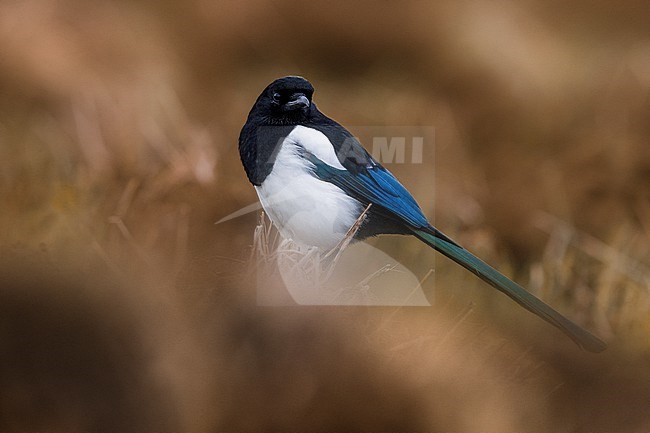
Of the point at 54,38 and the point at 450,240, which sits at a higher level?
the point at 54,38

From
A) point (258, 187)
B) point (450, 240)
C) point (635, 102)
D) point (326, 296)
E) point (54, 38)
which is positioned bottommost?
point (326, 296)

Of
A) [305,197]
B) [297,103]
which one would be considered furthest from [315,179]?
[297,103]

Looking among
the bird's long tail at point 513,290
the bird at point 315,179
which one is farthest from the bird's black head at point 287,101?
the bird's long tail at point 513,290

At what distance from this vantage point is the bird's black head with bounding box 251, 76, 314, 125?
1483 mm

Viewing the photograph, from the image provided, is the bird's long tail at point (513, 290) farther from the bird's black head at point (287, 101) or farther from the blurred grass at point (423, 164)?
the bird's black head at point (287, 101)

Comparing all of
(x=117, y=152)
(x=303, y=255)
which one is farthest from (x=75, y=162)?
(x=303, y=255)

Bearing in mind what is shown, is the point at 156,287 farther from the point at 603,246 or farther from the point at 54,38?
the point at 603,246

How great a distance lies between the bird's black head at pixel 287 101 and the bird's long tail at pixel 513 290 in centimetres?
35

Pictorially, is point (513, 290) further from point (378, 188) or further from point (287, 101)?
point (287, 101)

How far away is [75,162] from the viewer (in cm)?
151

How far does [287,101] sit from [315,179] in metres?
0.17

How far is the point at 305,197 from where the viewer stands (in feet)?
4.85

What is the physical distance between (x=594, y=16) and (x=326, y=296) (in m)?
0.78

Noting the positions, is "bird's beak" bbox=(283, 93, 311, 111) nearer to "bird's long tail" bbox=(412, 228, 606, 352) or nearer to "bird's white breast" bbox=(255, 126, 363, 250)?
"bird's white breast" bbox=(255, 126, 363, 250)
